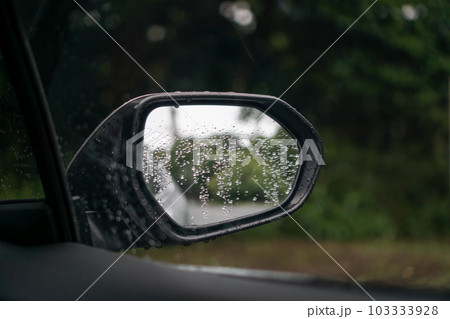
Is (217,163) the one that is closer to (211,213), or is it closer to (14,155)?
(211,213)

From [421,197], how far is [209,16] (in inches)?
130

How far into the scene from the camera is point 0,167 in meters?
1.90

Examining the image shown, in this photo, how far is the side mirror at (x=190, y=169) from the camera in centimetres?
163

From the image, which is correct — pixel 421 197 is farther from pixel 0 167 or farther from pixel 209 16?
pixel 0 167

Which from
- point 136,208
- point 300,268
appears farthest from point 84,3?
point 300,268

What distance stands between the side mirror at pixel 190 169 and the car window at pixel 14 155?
15 centimetres

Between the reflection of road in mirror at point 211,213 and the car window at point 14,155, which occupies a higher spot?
the car window at point 14,155

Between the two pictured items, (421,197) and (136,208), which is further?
(421,197)

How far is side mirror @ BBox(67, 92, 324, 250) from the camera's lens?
5.34 feet

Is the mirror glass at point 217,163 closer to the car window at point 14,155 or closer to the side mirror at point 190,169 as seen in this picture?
the side mirror at point 190,169

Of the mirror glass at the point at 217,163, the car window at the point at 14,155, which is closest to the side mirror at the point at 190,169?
the mirror glass at the point at 217,163

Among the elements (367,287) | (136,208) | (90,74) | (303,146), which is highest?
(90,74)

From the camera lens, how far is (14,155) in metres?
1.87

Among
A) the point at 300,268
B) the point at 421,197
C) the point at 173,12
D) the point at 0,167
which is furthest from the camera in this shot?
the point at 421,197
